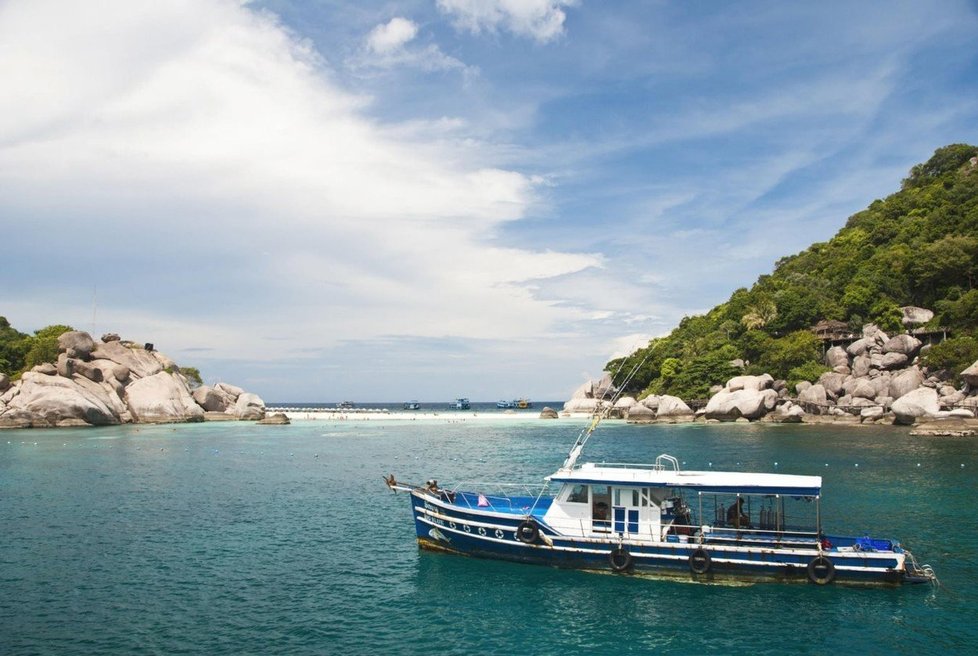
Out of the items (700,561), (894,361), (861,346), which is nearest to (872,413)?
(894,361)

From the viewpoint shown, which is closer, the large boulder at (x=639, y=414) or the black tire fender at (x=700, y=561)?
the black tire fender at (x=700, y=561)

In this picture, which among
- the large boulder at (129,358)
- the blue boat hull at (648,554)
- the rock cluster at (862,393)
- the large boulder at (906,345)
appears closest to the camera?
the blue boat hull at (648,554)

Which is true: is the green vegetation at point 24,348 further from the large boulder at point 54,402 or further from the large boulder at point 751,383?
the large boulder at point 751,383

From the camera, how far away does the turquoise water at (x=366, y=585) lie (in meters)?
19.0

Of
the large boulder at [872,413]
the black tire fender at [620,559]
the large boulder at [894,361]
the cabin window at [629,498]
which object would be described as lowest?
the black tire fender at [620,559]

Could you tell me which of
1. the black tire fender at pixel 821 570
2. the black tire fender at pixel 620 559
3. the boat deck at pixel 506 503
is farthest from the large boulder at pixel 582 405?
the black tire fender at pixel 821 570

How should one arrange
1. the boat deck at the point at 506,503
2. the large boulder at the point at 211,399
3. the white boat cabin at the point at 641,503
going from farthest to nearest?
the large boulder at the point at 211,399 → the boat deck at the point at 506,503 → the white boat cabin at the point at 641,503

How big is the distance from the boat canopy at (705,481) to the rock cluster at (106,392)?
9510 cm

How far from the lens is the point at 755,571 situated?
23.5 metres

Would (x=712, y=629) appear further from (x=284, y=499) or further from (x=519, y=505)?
(x=284, y=499)

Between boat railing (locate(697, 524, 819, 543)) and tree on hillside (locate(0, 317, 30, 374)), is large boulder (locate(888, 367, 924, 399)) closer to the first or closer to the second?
boat railing (locate(697, 524, 819, 543))

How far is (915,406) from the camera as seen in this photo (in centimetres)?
7325

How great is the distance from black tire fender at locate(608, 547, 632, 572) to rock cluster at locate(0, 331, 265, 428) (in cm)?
9635

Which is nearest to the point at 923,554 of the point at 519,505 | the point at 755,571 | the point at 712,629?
the point at 755,571
